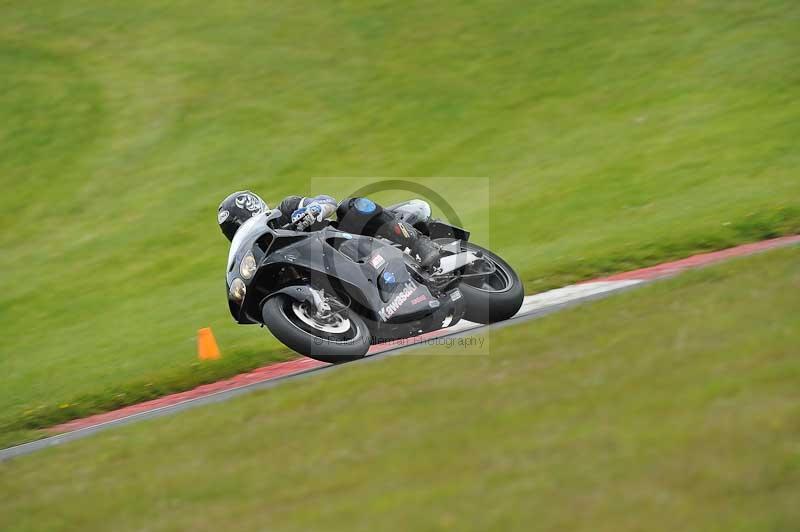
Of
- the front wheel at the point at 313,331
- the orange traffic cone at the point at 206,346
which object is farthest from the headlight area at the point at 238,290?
the orange traffic cone at the point at 206,346

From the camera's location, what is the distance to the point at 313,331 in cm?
884

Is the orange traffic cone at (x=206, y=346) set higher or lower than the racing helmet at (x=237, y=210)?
lower

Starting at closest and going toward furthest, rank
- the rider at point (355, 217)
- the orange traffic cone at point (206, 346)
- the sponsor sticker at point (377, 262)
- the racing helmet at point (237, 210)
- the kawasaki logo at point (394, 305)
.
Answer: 1. the kawasaki logo at point (394, 305)
2. the sponsor sticker at point (377, 262)
3. the rider at point (355, 217)
4. the racing helmet at point (237, 210)
5. the orange traffic cone at point (206, 346)

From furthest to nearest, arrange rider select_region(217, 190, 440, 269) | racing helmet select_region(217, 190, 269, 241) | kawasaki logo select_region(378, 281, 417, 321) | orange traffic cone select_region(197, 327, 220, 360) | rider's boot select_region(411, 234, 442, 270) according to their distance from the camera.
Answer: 1. orange traffic cone select_region(197, 327, 220, 360)
2. racing helmet select_region(217, 190, 269, 241)
3. rider's boot select_region(411, 234, 442, 270)
4. rider select_region(217, 190, 440, 269)
5. kawasaki logo select_region(378, 281, 417, 321)

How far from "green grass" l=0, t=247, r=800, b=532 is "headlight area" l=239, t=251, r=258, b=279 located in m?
1.33

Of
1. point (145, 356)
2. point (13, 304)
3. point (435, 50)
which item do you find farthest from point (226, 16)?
point (145, 356)

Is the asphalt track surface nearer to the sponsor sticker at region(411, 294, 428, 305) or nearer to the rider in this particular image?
the sponsor sticker at region(411, 294, 428, 305)

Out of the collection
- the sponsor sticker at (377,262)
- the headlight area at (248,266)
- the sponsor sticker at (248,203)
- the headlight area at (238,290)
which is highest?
the sponsor sticker at (248,203)

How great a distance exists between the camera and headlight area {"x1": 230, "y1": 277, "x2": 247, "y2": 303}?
30.5ft

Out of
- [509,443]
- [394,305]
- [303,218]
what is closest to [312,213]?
[303,218]

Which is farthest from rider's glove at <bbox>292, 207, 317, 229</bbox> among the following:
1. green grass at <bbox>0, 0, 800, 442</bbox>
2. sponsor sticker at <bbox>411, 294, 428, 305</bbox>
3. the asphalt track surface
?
green grass at <bbox>0, 0, 800, 442</bbox>

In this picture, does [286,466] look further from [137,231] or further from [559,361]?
[137,231]

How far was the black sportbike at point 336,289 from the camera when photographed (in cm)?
890

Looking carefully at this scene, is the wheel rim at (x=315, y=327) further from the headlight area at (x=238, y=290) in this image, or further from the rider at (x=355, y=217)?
the rider at (x=355, y=217)
